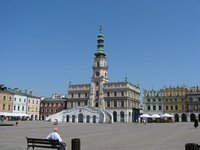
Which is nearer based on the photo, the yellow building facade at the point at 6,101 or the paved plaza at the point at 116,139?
the paved plaza at the point at 116,139

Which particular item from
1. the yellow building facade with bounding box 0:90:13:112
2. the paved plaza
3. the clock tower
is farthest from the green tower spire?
the paved plaza

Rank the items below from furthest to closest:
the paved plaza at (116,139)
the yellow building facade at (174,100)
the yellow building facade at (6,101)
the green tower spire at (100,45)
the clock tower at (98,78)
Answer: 1. the green tower spire at (100,45)
2. the yellow building facade at (174,100)
3. the clock tower at (98,78)
4. the yellow building facade at (6,101)
5. the paved plaza at (116,139)

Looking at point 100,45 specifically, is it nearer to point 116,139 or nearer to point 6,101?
point 6,101

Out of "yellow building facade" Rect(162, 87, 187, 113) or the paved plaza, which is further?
"yellow building facade" Rect(162, 87, 187, 113)

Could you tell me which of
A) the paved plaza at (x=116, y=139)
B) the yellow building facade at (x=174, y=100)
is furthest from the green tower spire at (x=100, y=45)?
the paved plaza at (x=116, y=139)

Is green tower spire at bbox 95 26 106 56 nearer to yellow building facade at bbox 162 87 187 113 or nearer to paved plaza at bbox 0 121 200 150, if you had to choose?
yellow building facade at bbox 162 87 187 113

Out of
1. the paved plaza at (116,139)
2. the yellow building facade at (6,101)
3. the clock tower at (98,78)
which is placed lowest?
the paved plaza at (116,139)

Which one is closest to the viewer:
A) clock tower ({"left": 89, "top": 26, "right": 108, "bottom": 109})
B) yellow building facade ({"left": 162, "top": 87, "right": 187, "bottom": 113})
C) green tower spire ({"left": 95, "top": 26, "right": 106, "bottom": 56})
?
clock tower ({"left": 89, "top": 26, "right": 108, "bottom": 109})

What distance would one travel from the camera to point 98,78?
296 feet

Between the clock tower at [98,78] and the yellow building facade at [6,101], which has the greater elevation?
the clock tower at [98,78]

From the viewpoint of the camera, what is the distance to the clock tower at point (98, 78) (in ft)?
293

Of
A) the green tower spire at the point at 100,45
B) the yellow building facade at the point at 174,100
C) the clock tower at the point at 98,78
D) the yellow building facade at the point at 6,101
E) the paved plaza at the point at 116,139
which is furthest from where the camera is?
the green tower spire at the point at 100,45

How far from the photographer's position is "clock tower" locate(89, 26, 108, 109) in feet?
293

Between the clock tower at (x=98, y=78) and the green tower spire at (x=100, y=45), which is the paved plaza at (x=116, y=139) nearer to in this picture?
the clock tower at (x=98, y=78)
